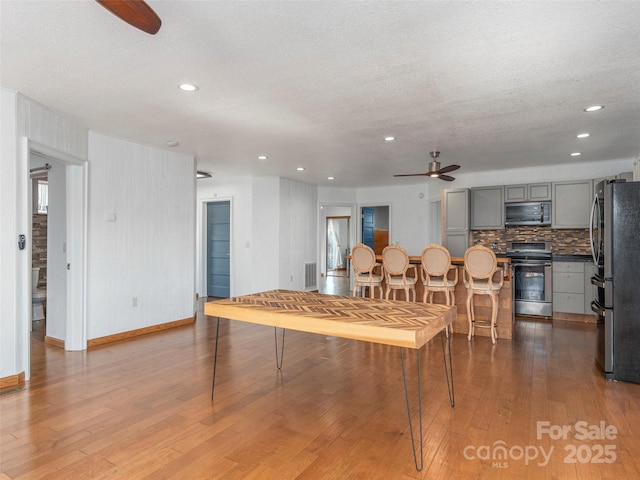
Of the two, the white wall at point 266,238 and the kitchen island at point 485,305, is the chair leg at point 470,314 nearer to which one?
the kitchen island at point 485,305

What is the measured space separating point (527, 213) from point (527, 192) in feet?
1.13

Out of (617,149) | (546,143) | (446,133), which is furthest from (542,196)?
(446,133)

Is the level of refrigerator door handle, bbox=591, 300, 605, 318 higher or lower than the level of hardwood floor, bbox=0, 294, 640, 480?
higher

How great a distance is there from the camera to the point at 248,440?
224cm

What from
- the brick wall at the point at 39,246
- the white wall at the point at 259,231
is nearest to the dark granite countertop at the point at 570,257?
the white wall at the point at 259,231

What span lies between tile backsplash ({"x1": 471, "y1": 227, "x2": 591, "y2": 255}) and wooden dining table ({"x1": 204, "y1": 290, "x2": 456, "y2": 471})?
4.42 m

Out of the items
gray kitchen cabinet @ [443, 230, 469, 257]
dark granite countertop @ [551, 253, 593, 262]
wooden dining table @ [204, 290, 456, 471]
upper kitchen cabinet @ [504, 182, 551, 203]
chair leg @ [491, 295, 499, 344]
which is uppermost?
upper kitchen cabinet @ [504, 182, 551, 203]

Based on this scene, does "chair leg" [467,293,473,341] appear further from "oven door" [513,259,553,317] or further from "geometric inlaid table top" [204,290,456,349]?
"geometric inlaid table top" [204,290,456,349]

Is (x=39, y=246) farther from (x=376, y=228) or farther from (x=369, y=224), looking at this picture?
(x=376, y=228)

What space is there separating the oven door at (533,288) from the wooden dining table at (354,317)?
381 cm

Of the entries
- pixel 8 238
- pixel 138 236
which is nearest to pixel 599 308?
pixel 138 236

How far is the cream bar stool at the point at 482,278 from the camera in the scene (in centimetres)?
429

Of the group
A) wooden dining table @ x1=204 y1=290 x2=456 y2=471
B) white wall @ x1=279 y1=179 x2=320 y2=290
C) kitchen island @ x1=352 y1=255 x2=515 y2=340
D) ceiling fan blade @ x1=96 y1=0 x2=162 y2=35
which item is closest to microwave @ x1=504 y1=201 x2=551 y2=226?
kitchen island @ x1=352 y1=255 x2=515 y2=340

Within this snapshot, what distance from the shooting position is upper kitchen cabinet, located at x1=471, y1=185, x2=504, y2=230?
6273 millimetres
